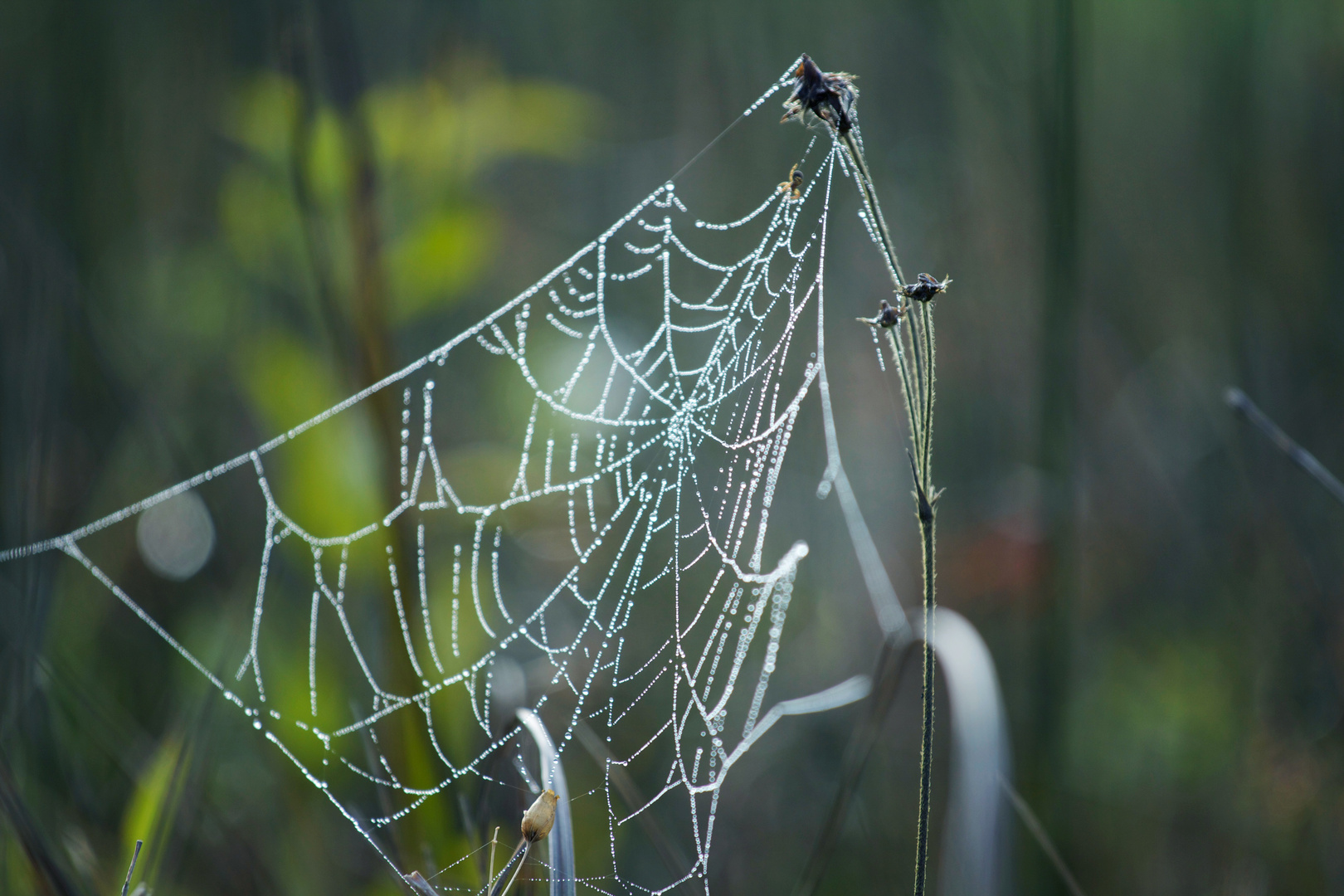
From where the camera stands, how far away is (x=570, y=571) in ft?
7.50

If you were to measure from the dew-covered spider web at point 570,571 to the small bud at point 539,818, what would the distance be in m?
0.38

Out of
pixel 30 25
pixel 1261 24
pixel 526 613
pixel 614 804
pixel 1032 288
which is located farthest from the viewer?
pixel 30 25

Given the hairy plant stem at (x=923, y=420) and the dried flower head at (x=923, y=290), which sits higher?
the dried flower head at (x=923, y=290)

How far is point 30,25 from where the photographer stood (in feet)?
10.1

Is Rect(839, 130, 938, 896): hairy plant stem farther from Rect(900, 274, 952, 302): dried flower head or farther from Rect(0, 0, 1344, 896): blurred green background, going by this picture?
Rect(0, 0, 1344, 896): blurred green background

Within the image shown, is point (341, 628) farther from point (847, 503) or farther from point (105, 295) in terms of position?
point (105, 295)

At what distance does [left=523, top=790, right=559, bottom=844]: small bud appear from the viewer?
0.79 m

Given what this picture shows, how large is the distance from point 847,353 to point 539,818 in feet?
7.99

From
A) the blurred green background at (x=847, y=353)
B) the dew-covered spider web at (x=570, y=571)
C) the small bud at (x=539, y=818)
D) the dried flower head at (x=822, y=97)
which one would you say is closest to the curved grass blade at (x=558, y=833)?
the small bud at (x=539, y=818)

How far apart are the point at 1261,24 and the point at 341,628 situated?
3.06 m

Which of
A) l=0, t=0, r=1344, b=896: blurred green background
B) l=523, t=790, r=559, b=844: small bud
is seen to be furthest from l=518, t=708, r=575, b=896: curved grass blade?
l=0, t=0, r=1344, b=896: blurred green background

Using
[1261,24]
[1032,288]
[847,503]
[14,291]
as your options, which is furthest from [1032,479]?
[14,291]

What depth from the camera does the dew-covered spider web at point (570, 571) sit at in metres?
1.47

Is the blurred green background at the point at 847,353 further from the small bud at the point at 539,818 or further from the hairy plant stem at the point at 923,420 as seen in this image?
the small bud at the point at 539,818
